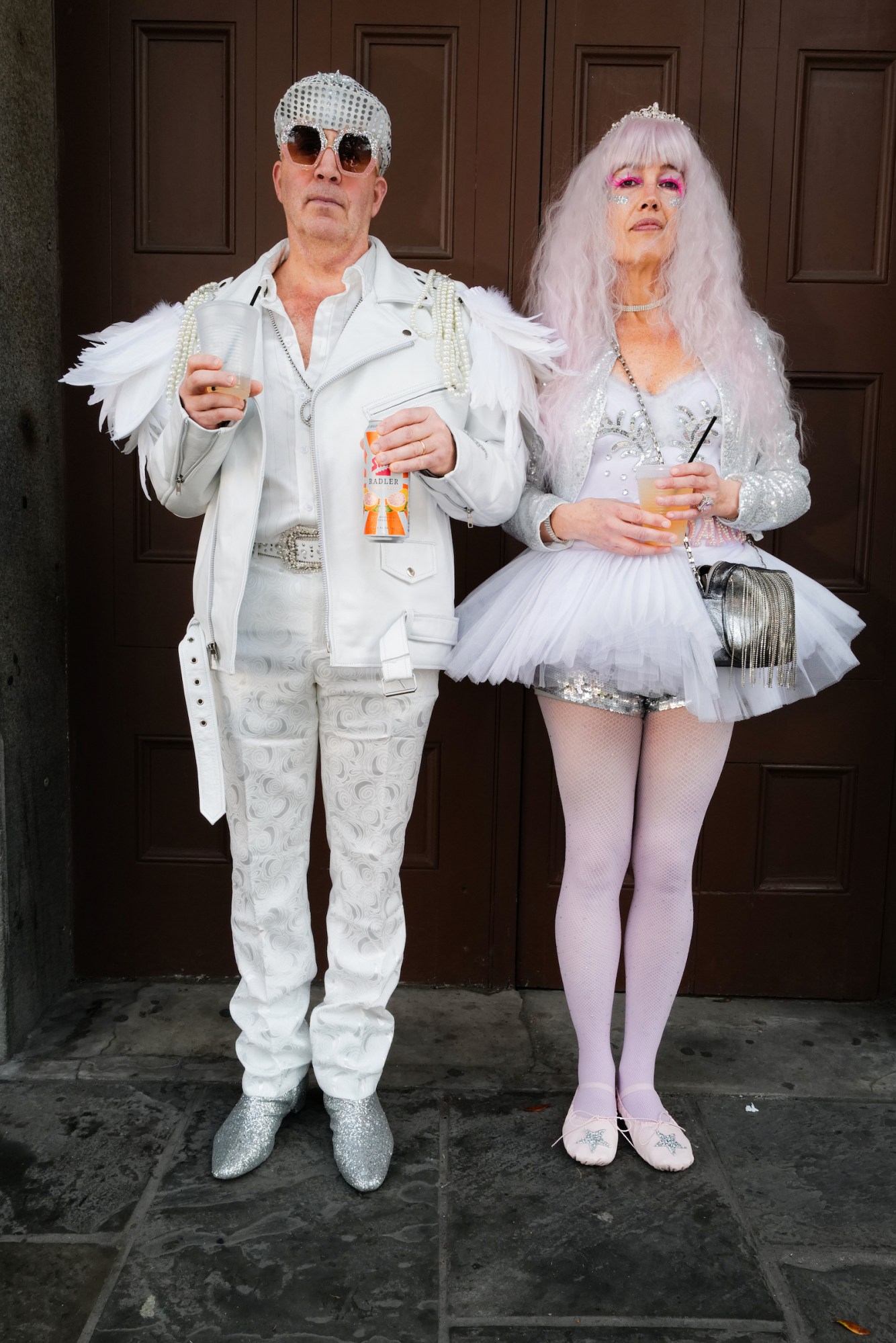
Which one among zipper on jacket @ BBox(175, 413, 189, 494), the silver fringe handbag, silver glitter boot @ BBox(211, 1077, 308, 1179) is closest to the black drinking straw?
the silver fringe handbag

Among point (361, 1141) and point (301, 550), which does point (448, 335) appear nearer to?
point (301, 550)

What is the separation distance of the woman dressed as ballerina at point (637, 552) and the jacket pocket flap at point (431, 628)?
0.09 metres

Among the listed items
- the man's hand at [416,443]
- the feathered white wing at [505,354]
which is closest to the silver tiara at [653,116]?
the feathered white wing at [505,354]

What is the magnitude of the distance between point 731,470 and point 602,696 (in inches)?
21.7

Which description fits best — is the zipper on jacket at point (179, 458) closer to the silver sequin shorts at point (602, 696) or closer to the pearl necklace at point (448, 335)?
the pearl necklace at point (448, 335)

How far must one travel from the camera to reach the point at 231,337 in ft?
6.08

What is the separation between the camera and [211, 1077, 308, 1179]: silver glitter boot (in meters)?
2.26

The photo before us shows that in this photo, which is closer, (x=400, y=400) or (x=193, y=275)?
(x=400, y=400)

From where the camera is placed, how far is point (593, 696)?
7.41 feet

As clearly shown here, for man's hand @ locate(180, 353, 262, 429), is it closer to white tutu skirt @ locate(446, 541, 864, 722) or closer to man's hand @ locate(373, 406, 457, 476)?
man's hand @ locate(373, 406, 457, 476)

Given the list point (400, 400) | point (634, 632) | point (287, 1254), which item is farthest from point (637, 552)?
point (287, 1254)

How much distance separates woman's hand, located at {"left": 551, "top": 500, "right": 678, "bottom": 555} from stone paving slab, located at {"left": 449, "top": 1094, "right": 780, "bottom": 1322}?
1.31 m

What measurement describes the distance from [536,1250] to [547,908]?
118cm

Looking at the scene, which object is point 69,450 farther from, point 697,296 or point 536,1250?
point 536,1250
